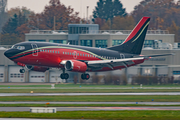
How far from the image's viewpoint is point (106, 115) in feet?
139

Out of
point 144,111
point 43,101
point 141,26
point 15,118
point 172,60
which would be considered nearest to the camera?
point 15,118

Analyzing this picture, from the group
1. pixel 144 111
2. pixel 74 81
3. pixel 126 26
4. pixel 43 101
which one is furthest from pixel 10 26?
pixel 144 111

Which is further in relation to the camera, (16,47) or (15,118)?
(16,47)

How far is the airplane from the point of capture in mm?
61594

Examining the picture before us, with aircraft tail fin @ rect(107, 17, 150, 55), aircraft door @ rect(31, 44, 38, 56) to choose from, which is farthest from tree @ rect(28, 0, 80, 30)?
aircraft door @ rect(31, 44, 38, 56)

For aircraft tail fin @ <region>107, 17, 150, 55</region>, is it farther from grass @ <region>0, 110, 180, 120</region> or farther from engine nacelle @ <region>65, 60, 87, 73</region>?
grass @ <region>0, 110, 180, 120</region>

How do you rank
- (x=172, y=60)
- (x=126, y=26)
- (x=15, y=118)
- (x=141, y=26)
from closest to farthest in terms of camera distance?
(x=15, y=118) → (x=141, y=26) → (x=172, y=60) → (x=126, y=26)

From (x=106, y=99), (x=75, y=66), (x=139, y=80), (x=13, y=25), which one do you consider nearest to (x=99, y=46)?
(x=139, y=80)

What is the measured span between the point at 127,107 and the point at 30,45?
1977cm

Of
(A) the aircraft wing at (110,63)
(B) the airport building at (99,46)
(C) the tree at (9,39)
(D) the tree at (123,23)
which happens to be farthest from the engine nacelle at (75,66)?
(D) the tree at (123,23)

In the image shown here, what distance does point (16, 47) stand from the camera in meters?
61.6

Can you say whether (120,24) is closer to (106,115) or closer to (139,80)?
(139,80)

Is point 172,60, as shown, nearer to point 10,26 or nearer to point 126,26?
point 126,26

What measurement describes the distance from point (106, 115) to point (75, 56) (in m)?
24.7
